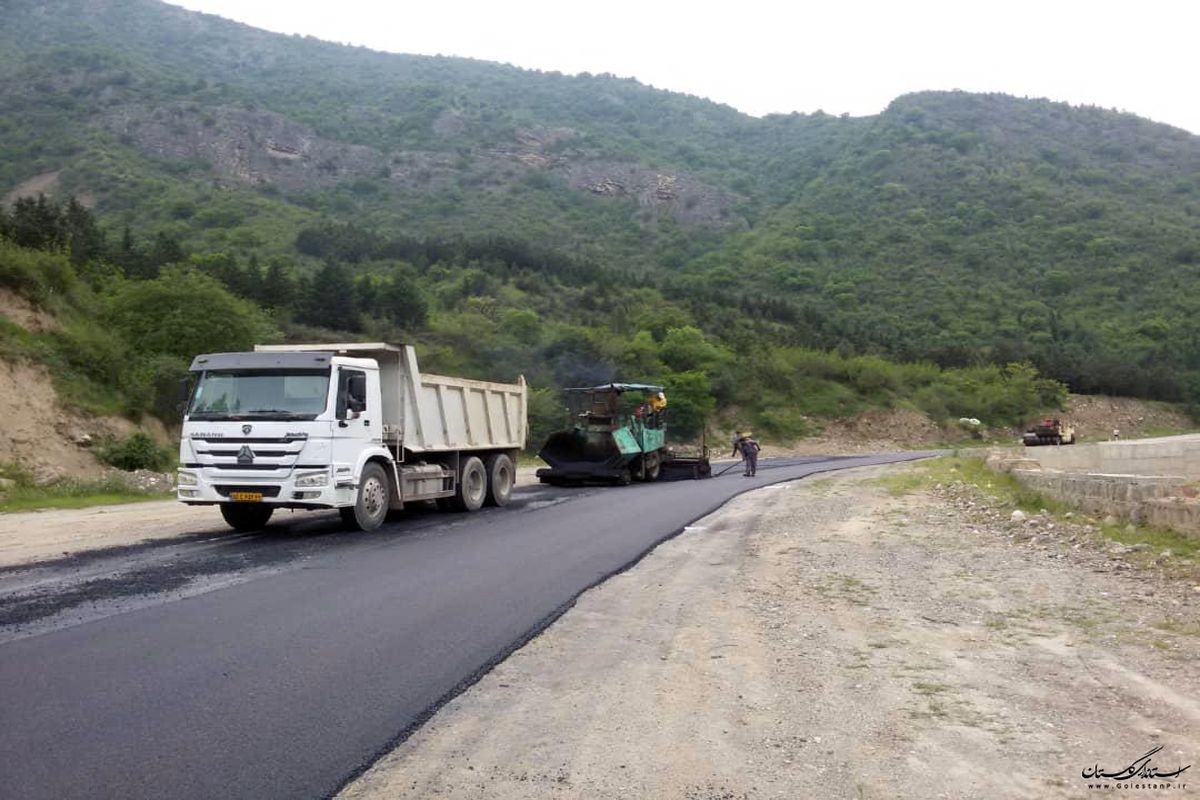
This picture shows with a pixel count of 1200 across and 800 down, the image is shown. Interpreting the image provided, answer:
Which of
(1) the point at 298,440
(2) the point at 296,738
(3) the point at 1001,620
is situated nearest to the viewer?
(2) the point at 296,738

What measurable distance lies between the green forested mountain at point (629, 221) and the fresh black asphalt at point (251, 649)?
74.2 ft

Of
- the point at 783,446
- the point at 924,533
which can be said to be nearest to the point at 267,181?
the point at 783,446

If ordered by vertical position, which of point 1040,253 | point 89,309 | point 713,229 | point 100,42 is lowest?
point 89,309

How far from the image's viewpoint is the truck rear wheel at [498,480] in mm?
17594

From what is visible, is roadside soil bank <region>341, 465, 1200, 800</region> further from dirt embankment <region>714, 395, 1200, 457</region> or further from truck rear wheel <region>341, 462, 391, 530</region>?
dirt embankment <region>714, 395, 1200, 457</region>

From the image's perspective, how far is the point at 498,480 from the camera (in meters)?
17.8

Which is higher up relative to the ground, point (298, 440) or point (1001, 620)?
point (298, 440)

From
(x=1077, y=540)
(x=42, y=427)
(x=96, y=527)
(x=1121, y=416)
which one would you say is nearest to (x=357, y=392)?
(x=96, y=527)

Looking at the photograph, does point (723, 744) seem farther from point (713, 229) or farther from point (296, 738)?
point (713, 229)

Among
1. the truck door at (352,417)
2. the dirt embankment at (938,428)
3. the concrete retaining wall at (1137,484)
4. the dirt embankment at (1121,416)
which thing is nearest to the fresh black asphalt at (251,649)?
the truck door at (352,417)

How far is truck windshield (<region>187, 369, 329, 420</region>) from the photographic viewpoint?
1216cm

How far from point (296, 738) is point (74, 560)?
707 cm

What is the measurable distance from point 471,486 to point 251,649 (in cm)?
1043

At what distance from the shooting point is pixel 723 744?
452cm
